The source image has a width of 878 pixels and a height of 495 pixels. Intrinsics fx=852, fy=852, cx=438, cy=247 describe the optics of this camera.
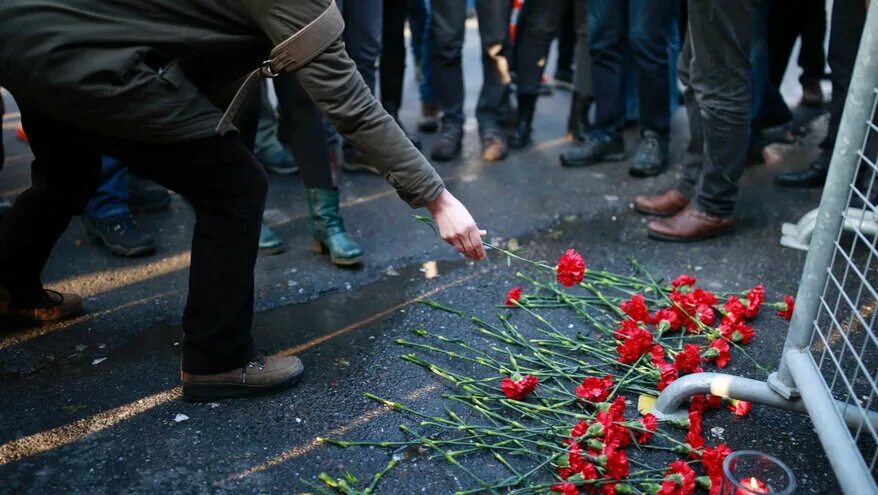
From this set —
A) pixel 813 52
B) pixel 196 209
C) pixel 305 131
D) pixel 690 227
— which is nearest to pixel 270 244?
pixel 305 131

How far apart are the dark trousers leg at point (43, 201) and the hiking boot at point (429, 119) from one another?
110 inches

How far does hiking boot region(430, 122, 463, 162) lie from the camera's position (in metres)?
4.76

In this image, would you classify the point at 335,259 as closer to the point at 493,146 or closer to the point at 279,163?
the point at 279,163

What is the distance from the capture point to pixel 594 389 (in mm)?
2480

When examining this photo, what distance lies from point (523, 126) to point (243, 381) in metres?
2.89

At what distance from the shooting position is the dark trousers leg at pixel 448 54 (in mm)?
4547

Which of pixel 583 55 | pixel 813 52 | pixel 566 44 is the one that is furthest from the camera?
pixel 566 44

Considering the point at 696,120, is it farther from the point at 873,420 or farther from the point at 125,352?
the point at 125,352

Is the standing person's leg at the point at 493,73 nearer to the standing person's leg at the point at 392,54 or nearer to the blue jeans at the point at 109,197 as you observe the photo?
the standing person's leg at the point at 392,54

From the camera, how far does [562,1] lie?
4621mm

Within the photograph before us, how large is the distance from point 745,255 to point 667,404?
144cm

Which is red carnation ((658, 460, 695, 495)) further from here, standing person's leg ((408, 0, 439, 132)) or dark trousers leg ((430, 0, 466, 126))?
standing person's leg ((408, 0, 439, 132))

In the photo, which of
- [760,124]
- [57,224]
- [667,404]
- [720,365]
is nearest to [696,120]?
[760,124]

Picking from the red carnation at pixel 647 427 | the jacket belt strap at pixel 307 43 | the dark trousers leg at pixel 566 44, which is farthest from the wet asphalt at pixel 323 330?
the dark trousers leg at pixel 566 44
